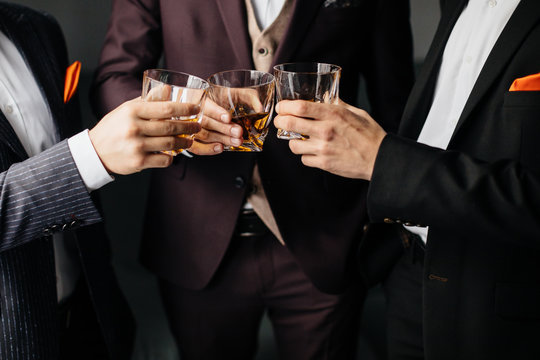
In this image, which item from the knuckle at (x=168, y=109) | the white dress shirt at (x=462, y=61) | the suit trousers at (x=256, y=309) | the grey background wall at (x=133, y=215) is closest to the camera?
the knuckle at (x=168, y=109)

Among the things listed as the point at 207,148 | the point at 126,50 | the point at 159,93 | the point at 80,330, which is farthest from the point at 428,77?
the point at 80,330

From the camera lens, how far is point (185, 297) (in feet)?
5.65

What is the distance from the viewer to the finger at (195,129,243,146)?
1167mm

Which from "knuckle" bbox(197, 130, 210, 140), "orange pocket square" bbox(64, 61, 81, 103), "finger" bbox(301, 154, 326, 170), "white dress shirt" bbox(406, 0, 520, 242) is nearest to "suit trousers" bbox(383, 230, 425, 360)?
"white dress shirt" bbox(406, 0, 520, 242)

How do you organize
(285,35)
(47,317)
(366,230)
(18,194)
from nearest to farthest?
1. (18,194)
2. (47,317)
3. (285,35)
4. (366,230)

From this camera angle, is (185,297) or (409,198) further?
(185,297)

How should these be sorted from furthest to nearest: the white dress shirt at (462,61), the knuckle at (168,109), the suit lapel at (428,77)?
the suit lapel at (428,77) < the white dress shirt at (462,61) < the knuckle at (168,109)

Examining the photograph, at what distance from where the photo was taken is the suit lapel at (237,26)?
141cm

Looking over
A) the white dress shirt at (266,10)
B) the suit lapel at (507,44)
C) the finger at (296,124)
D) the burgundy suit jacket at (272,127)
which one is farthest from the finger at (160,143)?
the suit lapel at (507,44)

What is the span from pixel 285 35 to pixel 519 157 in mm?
719

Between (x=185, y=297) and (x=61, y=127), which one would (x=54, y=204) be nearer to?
(x=61, y=127)

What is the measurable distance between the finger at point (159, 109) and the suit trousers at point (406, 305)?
87 cm

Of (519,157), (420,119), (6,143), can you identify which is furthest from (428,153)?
(6,143)

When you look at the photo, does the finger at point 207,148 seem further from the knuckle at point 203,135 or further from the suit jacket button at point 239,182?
the suit jacket button at point 239,182
